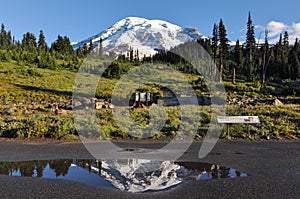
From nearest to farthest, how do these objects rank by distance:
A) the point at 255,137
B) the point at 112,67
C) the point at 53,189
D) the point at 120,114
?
the point at 53,189 < the point at 255,137 < the point at 120,114 < the point at 112,67

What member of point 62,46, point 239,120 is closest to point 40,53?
point 62,46

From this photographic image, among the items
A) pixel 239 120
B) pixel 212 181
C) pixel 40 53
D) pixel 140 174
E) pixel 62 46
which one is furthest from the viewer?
pixel 62 46

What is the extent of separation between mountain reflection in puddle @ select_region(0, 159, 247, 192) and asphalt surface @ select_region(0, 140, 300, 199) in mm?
345

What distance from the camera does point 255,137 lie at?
13117mm

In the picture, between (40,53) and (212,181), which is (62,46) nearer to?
(40,53)

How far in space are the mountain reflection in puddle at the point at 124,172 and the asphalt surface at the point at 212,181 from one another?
0.34 m

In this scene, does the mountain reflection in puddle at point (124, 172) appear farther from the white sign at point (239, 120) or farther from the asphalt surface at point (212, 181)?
the white sign at point (239, 120)

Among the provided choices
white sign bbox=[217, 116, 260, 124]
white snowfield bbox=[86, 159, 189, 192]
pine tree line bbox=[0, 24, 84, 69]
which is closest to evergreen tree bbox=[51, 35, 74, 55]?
pine tree line bbox=[0, 24, 84, 69]

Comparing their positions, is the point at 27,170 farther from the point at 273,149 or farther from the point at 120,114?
the point at 120,114

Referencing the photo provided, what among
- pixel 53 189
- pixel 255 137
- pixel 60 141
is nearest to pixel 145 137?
pixel 60 141

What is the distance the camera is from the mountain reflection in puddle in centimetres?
650

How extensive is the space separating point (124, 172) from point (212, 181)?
218cm

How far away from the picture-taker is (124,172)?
740 cm

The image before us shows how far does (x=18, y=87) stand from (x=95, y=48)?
66.7 m
